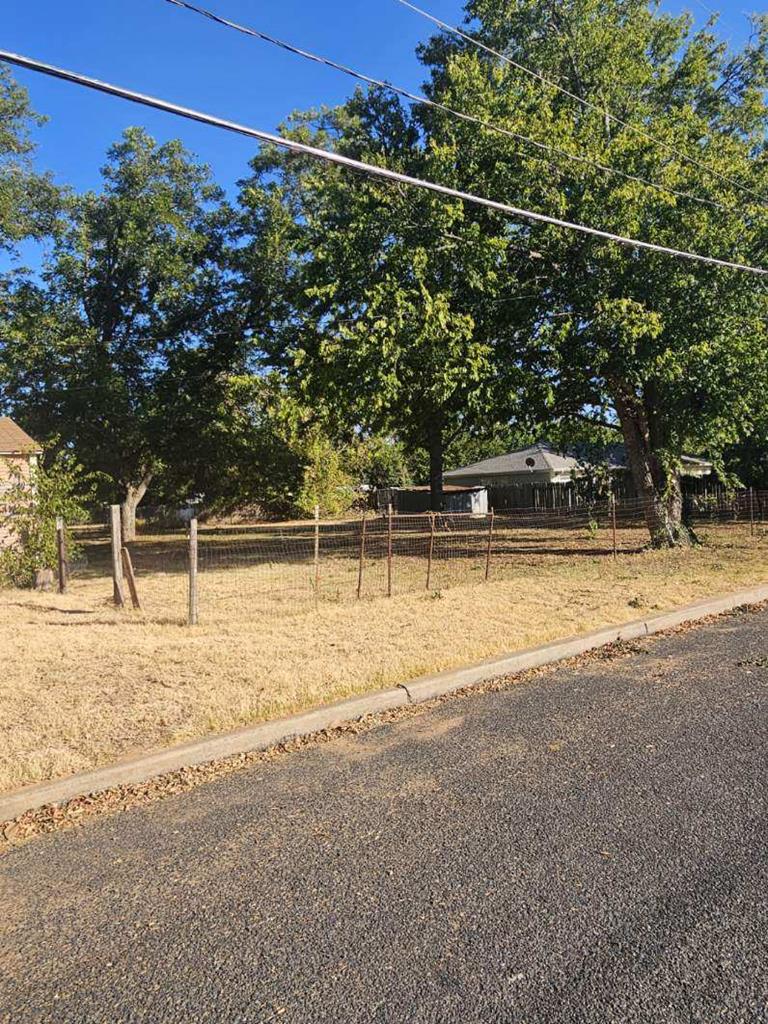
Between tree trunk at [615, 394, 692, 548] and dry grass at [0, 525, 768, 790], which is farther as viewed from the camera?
tree trunk at [615, 394, 692, 548]

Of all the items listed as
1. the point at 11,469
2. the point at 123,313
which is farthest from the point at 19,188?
the point at 11,469

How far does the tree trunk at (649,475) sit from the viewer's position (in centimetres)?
1725

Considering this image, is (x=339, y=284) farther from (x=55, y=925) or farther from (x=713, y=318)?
(x=55, y=925)

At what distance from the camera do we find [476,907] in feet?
9.72

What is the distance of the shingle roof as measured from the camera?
15.1 metres

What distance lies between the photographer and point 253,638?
798 centimetres

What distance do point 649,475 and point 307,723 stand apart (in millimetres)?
14567

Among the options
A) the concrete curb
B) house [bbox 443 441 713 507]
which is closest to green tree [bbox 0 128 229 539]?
house [bbox 443 441 713 507]

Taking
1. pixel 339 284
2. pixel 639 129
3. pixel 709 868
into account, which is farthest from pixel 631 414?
pixel 709 868

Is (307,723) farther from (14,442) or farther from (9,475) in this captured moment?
(14,442)

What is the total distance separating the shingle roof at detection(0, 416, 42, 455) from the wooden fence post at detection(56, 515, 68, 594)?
8.12ft

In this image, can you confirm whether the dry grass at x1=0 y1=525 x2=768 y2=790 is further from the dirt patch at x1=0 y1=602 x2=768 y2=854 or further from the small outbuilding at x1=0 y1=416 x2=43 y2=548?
the small outbuilding at x1=0 y1=416 x2=43 y2=548

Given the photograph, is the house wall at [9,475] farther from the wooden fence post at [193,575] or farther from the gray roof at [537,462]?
the gray roof at [537,462]

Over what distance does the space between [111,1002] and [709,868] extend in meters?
2.49
